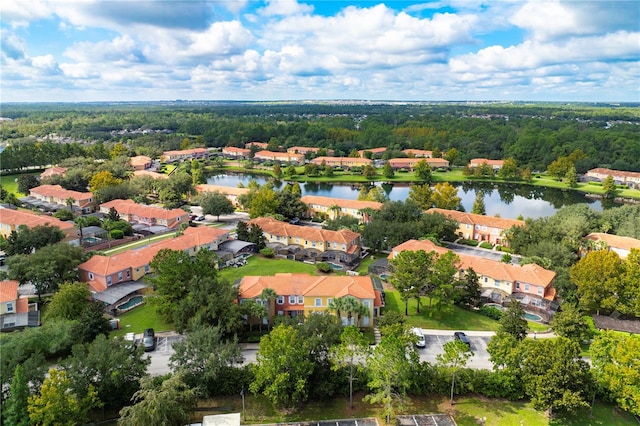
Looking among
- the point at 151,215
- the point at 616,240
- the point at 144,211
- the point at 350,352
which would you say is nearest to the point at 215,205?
the point at 151,215

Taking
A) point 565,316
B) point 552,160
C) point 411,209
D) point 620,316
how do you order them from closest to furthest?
point 565,316
point 620,316
point 411,209
point 552,160

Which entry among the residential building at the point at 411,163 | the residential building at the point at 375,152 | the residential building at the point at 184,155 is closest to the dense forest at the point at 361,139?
the residential building at the point at 411,163

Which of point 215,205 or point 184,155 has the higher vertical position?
point 184,155

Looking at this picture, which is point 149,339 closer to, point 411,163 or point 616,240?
point 616,240

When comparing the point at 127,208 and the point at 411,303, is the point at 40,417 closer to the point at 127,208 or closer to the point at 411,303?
the point at 411,303

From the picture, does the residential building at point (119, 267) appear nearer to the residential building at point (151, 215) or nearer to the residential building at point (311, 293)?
the residential building at point (311, 293)

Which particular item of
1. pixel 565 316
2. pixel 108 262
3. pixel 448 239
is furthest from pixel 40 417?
pixel 448 239
